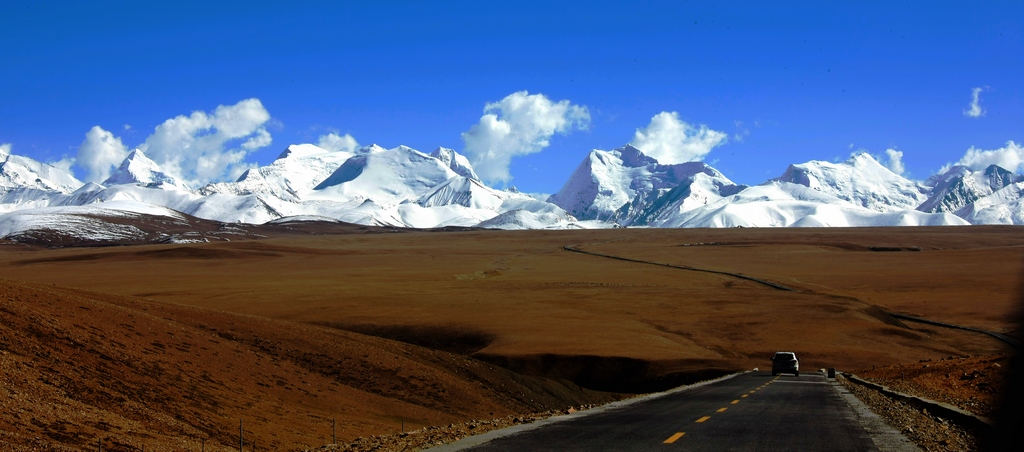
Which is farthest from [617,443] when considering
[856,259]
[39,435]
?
[856,259]

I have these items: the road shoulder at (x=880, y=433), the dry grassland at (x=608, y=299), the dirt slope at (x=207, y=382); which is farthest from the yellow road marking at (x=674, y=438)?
the dirt slope at (x=207, y=382)

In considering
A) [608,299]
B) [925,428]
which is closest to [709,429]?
[925,428]

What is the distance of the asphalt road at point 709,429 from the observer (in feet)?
44.3

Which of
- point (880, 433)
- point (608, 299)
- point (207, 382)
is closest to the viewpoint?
point (880, 433)

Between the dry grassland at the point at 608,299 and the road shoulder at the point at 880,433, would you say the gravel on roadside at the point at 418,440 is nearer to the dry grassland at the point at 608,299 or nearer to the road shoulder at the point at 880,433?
the road shoulder at the point at 880,433

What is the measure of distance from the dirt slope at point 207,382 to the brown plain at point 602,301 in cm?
88

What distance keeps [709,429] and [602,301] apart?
198ft

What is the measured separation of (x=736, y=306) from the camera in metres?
72.2

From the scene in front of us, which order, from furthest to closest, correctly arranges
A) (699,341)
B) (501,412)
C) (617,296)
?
1. (617,296)
2. (699,341)
3. (501,412)

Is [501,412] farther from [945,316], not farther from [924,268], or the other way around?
[924,268]

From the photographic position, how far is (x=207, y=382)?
81.1ft

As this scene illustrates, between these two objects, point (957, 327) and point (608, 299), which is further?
point (608, 299)

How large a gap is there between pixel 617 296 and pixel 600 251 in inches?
3458

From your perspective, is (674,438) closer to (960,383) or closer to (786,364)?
(960,383)
